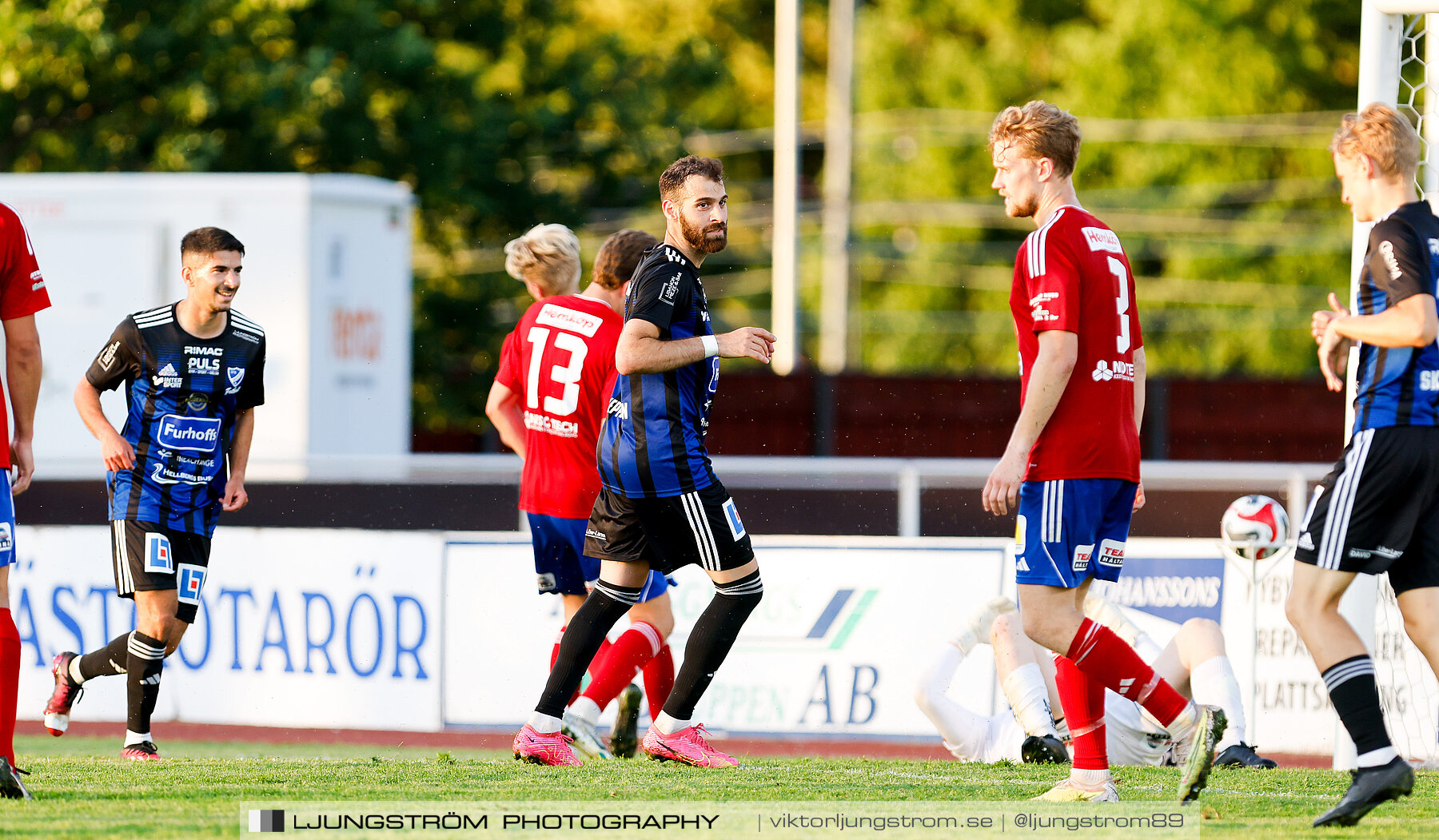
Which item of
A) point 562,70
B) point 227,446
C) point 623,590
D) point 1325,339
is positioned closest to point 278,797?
point 623,590

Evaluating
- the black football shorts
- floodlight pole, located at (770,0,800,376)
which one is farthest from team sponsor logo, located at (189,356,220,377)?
floodlight pole, located at (770,0,800,376)

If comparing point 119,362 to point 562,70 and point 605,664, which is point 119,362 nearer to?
point 605,664

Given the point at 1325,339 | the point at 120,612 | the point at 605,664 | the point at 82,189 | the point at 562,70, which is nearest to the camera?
the point at 1325,339

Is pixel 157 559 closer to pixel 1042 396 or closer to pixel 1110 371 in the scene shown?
pixel 1042 396

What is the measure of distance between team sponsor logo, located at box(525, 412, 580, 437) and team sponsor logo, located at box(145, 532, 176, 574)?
1.53 metres

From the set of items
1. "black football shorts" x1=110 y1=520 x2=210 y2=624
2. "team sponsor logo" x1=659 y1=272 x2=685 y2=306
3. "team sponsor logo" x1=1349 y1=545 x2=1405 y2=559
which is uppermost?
"team sponsor logo" x1=659 y1=272 x2=685 y2=306

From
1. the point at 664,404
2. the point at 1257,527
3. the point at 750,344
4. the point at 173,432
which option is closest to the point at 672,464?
the point at 664,404

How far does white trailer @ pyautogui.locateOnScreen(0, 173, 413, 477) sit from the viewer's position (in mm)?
15836

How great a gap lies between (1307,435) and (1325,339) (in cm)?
1705

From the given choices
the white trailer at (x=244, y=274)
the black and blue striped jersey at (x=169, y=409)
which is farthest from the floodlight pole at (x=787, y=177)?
the black and blue striped jersey at (x=169, y=409)

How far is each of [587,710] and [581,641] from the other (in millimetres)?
534

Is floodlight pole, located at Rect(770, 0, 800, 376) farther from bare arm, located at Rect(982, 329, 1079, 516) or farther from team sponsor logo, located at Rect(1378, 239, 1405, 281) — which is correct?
team sponsor logo, located at Rect(1378, 239, 1405, 281)

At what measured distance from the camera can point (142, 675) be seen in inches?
272

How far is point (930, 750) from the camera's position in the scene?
8.98 metres
